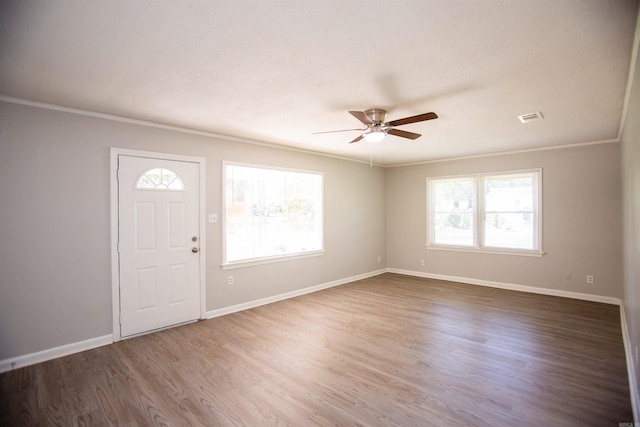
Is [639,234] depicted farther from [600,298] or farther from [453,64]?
[600,298]

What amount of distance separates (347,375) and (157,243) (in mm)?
2711

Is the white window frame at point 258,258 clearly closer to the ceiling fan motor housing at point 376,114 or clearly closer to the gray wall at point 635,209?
the ceiling fan motor housing at point 376,114

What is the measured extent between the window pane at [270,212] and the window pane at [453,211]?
105 inches

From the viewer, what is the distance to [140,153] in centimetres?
368

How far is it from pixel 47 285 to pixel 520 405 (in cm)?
433

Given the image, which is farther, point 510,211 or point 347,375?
point 510,211

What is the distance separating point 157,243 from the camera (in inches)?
151

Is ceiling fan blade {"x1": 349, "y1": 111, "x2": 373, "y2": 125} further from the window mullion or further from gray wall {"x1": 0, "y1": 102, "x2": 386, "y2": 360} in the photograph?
the window mullion

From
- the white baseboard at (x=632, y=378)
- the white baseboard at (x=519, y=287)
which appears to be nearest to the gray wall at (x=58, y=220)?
the white baseboard at (x=632, y=378)

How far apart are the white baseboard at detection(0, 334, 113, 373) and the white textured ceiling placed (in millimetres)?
2447

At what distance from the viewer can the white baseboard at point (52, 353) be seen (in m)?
2.87

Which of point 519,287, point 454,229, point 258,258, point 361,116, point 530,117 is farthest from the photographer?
point 454,229

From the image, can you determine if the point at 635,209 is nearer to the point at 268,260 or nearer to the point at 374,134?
the point at 374,134

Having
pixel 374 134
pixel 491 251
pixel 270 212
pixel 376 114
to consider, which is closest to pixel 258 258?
pixel 270 212
